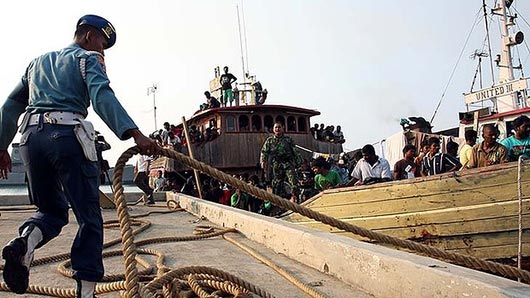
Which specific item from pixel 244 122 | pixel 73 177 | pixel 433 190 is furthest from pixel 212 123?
pixel 73 177

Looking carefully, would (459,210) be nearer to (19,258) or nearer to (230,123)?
(19,258)

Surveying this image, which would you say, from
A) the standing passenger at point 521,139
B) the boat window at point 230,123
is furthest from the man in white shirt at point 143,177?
the standing passenger at point 521,139

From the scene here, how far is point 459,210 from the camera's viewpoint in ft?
16.3

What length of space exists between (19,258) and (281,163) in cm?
612

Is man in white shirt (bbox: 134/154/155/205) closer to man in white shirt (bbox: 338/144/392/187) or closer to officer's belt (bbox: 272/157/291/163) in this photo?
officer's belt (bbox: 272/157/291/163)

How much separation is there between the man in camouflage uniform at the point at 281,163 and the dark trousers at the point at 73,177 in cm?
582

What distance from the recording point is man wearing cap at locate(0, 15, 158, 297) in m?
2.34

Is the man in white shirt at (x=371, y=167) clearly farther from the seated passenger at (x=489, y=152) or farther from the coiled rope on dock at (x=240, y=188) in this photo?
the coiled rope on dock at (x=240, y=188)

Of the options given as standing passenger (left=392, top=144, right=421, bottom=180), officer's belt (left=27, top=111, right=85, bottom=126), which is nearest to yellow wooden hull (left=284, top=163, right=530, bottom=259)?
standing passenger (left=392, top=144, right=421, bottom=180)

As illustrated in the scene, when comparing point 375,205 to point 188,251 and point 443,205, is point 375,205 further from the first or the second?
point 188,251

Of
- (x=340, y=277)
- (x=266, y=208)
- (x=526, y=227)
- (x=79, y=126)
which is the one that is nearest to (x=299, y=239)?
(x=340, y=277)

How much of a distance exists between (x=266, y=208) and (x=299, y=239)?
239 inches

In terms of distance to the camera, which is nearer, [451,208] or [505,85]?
[451,208]

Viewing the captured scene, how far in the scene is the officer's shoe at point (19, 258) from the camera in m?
2.31
